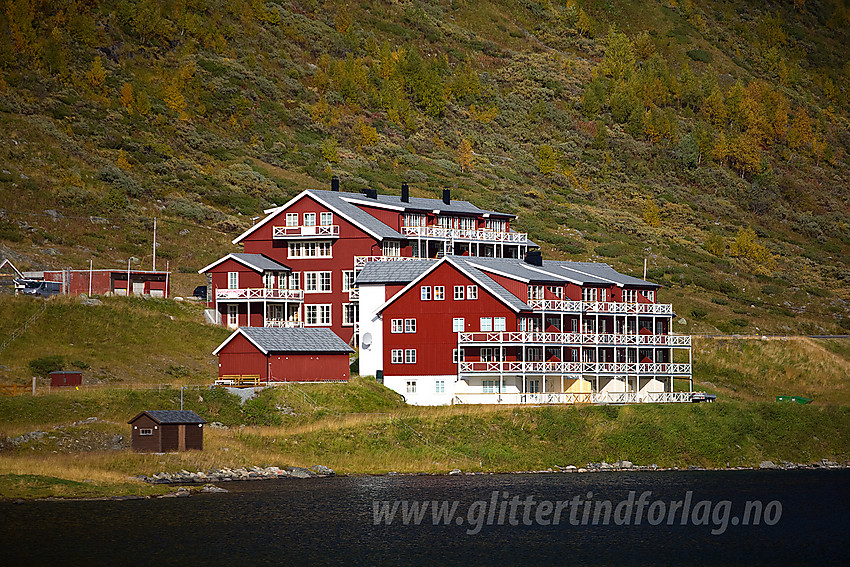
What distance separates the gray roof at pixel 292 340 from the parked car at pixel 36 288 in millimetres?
17990

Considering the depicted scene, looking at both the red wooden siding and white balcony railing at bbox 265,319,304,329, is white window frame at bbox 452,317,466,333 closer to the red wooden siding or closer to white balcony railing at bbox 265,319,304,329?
the red wooden siding

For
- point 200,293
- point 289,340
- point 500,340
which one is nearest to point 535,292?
point 500,340

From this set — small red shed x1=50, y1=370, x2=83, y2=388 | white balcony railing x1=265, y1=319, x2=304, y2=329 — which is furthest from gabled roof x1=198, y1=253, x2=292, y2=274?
small red shed x1=50, y1=370, x2=83, y2=388

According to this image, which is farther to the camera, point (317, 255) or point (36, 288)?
point (317, 255)

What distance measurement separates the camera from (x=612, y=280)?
87.2 m

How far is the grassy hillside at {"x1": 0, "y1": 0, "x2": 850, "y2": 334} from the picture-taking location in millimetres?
119125

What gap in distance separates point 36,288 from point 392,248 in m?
25.9

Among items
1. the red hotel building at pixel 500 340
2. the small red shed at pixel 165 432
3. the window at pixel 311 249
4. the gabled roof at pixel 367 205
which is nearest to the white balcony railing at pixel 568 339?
the red hotel building at pixel 500 340

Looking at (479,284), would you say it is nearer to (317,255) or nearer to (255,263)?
(317,255)

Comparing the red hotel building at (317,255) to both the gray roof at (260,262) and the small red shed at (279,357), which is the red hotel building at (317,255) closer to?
the gray roof at (260,262)

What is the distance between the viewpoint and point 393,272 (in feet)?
278

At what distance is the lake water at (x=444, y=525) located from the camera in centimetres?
4528

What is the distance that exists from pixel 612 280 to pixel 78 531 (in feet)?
162

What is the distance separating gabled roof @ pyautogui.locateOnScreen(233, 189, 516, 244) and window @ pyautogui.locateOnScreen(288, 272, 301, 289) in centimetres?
497
